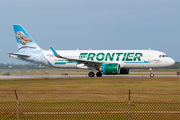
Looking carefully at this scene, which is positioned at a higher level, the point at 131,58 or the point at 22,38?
the point at 22,38

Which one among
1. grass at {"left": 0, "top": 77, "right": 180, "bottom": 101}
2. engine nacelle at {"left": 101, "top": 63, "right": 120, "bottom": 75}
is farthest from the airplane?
grass at {"left": 0, "top": 77, "right": 180, "bottom": 101}

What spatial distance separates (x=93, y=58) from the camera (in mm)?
43062

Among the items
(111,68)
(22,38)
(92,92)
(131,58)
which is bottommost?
(92,92)

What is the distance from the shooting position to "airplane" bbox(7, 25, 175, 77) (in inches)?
1622

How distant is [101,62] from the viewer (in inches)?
1641

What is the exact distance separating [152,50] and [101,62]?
29.1ft

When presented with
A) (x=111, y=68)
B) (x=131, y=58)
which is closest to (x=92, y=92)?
(x=111, y=68)

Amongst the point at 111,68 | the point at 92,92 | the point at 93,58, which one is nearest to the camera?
the point at 92,92

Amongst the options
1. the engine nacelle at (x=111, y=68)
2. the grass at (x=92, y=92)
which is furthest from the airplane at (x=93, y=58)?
the grass at (x=92, y=92)

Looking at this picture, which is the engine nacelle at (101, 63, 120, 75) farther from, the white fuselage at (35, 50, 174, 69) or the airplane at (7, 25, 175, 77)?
the white fuselage at (35, 50, 174, 69)

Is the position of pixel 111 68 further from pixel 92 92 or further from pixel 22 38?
pixel 92 92

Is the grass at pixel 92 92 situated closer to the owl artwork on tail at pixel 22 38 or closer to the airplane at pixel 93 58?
the airplane at pixel 93 58

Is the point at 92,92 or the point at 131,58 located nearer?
the point at 92,92

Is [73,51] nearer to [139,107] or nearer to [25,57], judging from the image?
[25,57]
